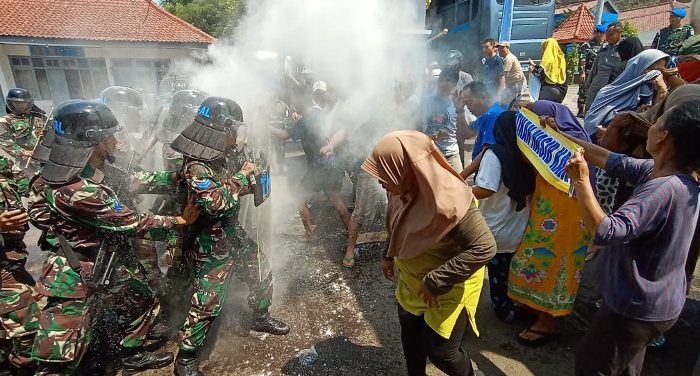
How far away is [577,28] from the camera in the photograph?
24.3 metres

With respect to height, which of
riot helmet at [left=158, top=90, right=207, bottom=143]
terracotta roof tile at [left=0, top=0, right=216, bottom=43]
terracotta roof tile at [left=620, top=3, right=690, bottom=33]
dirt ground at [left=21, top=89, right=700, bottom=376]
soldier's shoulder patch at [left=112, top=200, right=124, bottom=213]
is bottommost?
dirt ground at [left=21, top=89, right=700, bottom=376]

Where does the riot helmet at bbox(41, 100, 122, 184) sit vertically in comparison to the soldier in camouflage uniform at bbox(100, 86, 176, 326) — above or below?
above

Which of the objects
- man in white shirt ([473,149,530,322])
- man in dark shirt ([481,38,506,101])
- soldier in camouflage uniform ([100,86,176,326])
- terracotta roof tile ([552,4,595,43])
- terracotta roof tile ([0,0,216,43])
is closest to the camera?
man in white shirt ([473,149,530,322])

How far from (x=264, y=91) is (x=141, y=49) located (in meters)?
15.1

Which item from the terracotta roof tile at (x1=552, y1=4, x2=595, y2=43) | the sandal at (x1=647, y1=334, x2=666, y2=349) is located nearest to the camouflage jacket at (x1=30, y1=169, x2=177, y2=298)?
the sandal at (x1=647, y1=334, x2=666, y2=349)

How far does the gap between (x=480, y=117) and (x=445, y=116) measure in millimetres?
1430

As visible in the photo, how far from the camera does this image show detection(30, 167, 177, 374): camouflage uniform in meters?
2.39

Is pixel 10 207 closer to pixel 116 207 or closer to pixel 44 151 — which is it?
pixel 44 151

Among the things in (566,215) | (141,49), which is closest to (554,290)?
(566,215)

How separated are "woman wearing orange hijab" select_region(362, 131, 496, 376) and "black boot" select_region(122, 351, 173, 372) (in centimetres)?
191

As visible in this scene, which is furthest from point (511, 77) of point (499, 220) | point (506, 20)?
point (499, 220)

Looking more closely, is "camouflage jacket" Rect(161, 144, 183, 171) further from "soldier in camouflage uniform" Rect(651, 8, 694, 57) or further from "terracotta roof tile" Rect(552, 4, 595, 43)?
"terracotta roof tile" Rect(552, 4, 595, 43)

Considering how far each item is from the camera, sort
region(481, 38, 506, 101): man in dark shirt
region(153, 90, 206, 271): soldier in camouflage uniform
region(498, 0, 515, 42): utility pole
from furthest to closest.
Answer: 1. region(498, 0, 515, 42): utility pole
2. region(481, 38, 506, 101): man in dark shirt
3. region(153, 90, 206, 271): soldier in camouflage uniform

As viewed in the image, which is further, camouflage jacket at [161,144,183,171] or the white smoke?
the white smoke
